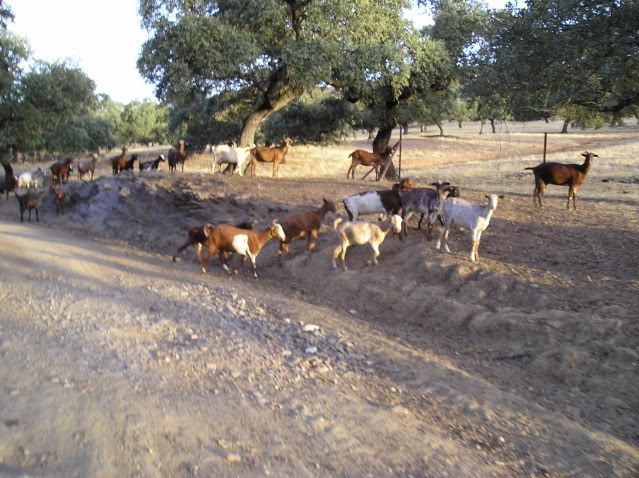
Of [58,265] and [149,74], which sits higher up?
[149,74]

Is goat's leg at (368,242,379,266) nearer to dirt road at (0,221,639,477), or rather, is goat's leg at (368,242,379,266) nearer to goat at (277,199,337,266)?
goat at (277,199,337,266)

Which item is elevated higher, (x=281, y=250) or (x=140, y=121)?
(x=140, y=121)

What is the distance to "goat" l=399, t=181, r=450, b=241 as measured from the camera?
11.8 metres

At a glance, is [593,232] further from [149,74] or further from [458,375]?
[149,74]

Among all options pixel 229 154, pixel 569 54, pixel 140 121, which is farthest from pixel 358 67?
pixel 140 121

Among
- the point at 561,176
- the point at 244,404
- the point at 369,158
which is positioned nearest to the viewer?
the point at 244,404

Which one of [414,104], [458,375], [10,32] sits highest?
[10,32]

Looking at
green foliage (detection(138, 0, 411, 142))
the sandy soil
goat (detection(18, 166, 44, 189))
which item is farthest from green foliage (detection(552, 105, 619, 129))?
goat (detection(18, 166, 44, 189))

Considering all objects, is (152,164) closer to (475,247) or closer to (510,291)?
(475,247)

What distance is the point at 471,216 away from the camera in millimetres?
11039

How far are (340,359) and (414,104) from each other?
2005 centimetres

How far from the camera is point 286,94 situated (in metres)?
22.4

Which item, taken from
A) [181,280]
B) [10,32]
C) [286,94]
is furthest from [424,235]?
[10,32]

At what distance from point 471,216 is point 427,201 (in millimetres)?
1465
